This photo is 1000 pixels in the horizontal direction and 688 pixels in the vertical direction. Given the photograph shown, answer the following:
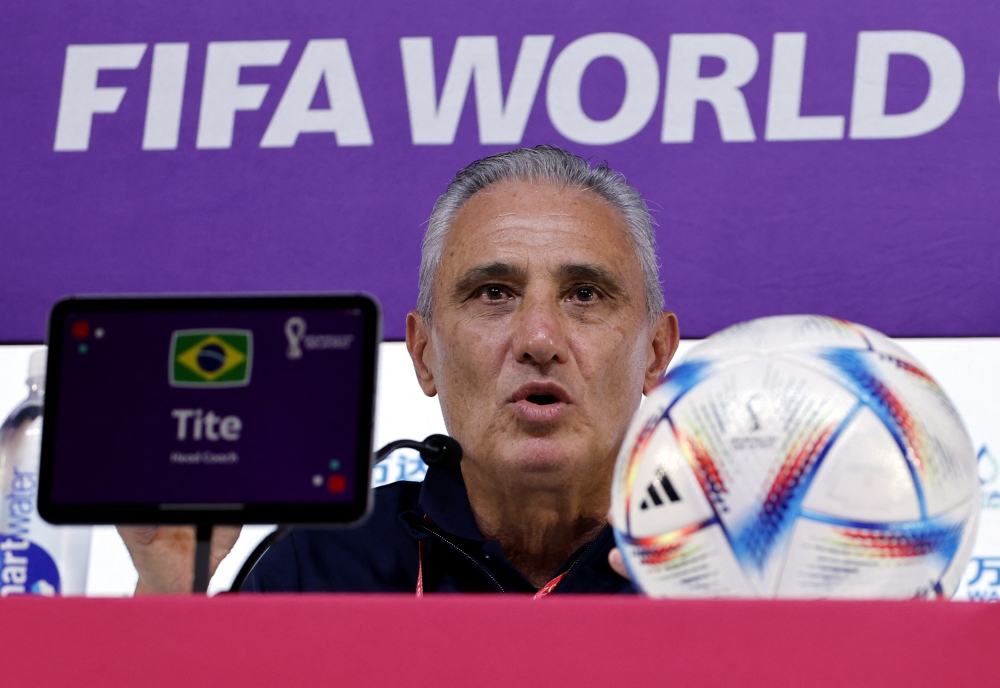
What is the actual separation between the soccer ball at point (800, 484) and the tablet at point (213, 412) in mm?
183

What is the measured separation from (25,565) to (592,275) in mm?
836

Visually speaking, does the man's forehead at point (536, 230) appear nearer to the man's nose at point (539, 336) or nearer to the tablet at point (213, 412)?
the man's nose at point (539, 336)

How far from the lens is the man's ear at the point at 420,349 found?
5.35ft

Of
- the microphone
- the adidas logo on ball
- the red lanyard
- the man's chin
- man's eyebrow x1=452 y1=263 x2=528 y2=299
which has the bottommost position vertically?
the red lanyard

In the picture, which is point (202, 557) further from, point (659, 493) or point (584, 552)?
point (584, 552)

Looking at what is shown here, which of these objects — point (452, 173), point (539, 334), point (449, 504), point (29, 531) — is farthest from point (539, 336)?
point (29, 531)

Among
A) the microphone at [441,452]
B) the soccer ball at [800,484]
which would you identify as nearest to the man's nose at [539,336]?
the microphone at [441,452]

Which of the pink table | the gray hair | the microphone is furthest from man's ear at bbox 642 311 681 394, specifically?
the pink table

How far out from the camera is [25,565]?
156 cm

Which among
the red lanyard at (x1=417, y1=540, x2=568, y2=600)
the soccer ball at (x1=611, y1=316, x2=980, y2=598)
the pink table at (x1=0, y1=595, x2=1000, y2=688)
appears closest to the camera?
the pink table at (x1=0, y1=595, x2=1000, y2=688)

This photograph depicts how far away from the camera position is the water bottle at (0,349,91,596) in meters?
1.54

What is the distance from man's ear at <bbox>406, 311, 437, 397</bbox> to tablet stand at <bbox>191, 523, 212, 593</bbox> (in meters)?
0.89

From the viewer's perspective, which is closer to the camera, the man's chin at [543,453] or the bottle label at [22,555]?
the man's chin at [543,453]

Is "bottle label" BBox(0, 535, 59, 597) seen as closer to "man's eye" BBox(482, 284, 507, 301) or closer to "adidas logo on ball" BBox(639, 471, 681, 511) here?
"man's eye" BBox(482, 284, 507, 301)
